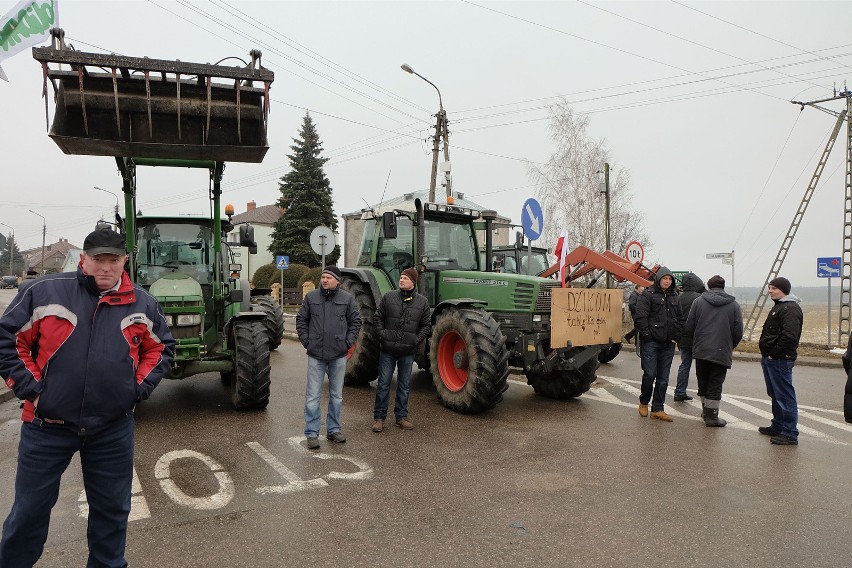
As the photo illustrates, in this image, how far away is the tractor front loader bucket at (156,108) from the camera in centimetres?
585

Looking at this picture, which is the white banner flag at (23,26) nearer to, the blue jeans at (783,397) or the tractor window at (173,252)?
the tractor window at (173,252)

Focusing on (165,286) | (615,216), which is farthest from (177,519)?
(615,216)

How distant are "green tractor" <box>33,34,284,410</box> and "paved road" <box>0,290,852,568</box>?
33.7 inches

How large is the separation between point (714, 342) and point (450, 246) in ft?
12.1

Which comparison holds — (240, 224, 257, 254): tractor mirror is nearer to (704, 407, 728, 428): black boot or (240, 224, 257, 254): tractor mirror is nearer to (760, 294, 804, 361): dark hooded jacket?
(704, 407, 728, 428): black boot

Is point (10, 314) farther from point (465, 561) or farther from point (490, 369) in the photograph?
point (490, 369)

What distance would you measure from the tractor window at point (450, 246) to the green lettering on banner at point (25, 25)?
541 cm

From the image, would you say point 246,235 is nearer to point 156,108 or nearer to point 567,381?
point 156,108

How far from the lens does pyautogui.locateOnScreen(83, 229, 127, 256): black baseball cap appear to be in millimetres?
2910

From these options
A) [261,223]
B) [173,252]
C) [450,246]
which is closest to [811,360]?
[450,246]

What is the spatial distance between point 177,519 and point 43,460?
1408 millimetres

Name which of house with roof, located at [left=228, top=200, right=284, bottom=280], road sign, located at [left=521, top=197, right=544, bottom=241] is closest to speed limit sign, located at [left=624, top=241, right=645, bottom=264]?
road sign, located at [left=521, top=197, right=544, bottom=241]

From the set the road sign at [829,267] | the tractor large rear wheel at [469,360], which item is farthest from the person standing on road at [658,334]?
the road sign at [829,267]

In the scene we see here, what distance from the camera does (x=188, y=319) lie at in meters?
6.77
